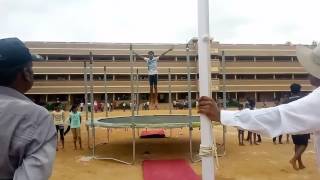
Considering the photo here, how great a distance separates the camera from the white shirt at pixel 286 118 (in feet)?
7.07

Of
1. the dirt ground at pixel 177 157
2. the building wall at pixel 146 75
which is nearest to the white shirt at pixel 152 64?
the dirt ground at pixel 177 157

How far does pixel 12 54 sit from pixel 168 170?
31.4ft

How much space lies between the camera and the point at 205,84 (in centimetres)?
265

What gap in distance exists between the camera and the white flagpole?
2.63 m

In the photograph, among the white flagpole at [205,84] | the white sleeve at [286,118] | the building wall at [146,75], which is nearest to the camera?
the white sleeve at [286,118]

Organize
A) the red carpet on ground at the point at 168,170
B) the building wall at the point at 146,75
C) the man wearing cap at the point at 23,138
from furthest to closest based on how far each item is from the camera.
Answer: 1. the building wall at the point at 146,75
2. the red carpet on ground at the point at 168,170
3. the man wearing cap at the point at 23,138

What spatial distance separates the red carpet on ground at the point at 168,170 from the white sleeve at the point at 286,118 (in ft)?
26.0

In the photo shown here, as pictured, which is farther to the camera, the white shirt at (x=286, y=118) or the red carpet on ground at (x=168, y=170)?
the red carpet on ground at (x=168, y=170)

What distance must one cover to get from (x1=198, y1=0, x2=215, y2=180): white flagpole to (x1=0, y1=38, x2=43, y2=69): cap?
110 cm

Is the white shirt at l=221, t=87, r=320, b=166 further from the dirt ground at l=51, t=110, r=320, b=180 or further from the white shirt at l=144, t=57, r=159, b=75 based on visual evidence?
the white shirt at l=144, t=57, r=159, b=75

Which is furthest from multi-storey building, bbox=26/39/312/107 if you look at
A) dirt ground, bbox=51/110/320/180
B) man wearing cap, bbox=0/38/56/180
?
man wearing cap, bbox=0/38/56/180

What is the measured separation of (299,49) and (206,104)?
57 centimetres

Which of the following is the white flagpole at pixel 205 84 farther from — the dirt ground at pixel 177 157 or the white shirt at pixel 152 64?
the white shirt at pixel 152 64

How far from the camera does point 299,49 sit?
2.49 m
